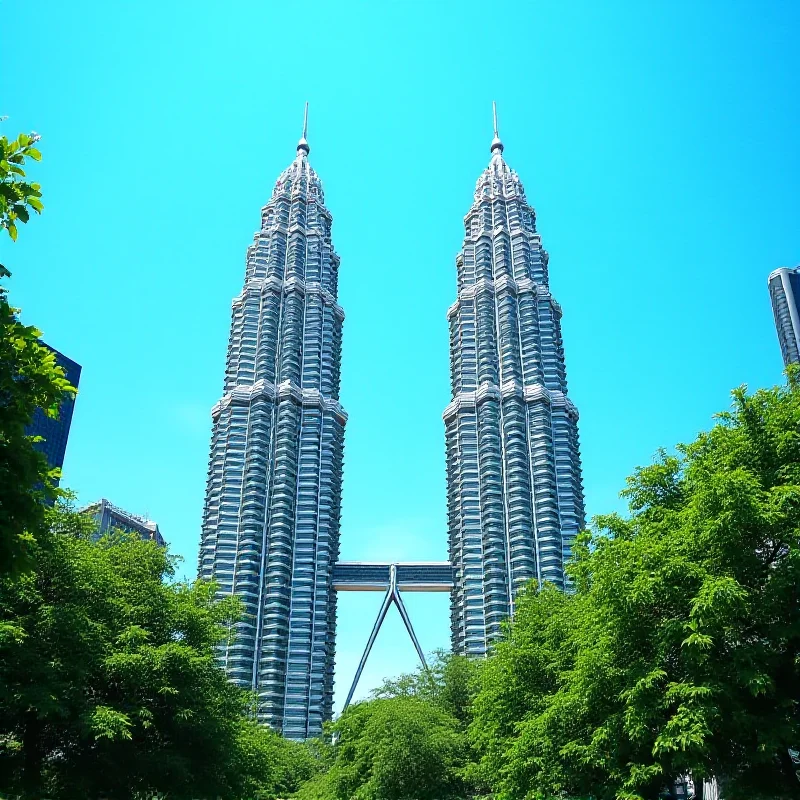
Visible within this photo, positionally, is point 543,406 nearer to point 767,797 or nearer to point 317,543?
point 317,543

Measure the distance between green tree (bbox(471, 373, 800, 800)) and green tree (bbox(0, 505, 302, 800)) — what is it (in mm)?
14217

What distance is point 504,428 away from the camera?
158625 mm

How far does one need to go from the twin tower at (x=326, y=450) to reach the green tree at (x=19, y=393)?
4998 inches

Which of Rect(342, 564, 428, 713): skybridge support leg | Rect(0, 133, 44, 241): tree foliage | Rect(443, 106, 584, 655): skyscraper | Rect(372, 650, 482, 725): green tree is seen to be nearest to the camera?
Rect(0, 133, 44, 241): tree foliage

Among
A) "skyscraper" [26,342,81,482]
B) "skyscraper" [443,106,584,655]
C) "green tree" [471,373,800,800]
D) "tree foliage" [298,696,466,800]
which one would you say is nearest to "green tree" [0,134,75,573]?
"green tree" [471,373,800,800]

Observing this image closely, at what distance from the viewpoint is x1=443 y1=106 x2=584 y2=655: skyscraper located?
144 meters

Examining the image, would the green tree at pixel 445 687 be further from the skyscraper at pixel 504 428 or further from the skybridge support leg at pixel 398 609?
the skybridge support leg at pixel 398 609

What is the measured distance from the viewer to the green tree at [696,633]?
23.1 metres

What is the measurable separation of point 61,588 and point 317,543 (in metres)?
123

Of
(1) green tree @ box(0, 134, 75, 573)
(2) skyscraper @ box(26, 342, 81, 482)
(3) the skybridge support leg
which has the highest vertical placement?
(2) skyscraper @ box(26, 342, 81, 482)

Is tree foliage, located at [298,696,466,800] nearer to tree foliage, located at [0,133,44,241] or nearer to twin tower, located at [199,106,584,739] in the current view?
tree foliage, located at [0,133,44,241]

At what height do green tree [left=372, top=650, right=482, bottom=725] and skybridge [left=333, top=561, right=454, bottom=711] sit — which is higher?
skybridge [left=333, top=561, right=454, bottom=711]

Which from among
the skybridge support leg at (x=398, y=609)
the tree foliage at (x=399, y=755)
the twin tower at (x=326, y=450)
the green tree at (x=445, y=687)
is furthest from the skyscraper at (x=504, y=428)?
the tree foliage at (x=399, y=755)

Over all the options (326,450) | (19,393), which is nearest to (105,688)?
(19,393)
